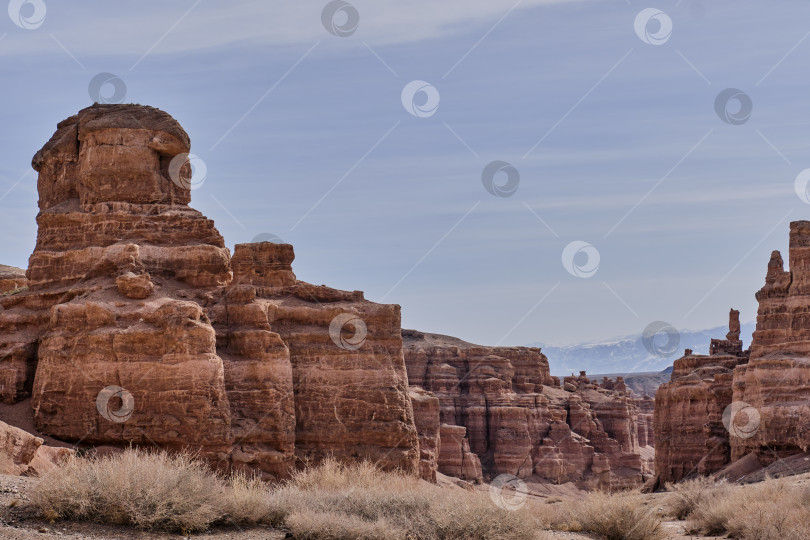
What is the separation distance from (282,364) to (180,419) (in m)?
4.02

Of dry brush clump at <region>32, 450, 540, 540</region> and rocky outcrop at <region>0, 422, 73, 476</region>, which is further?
rocky outcrop at <region>0, 422, 73, 476</region>

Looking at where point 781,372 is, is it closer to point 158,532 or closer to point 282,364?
point 282,364

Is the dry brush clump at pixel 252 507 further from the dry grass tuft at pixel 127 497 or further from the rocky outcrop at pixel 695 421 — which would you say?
the rocky outcrop at pixel 695 421

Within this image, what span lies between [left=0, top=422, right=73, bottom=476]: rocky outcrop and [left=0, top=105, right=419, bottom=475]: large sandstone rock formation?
154 inches

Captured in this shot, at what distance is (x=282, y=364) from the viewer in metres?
34.8

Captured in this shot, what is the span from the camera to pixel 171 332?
32.0 m

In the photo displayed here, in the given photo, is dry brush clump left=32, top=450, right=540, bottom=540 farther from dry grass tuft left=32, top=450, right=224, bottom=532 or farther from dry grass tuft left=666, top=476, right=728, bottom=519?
dry grass tuft left=666, top=476, right=728, bottom=519

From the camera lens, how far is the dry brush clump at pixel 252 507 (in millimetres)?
21891

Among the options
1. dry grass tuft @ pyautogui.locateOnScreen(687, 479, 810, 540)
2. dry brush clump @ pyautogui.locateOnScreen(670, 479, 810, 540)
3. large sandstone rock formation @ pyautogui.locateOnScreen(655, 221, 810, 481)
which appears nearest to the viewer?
dry grass tuft @ pyautogui.locateOnScreen(687, 479, 810, 540)

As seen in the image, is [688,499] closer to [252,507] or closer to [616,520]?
[616,520]

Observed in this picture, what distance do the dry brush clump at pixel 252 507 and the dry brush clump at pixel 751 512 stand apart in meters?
5.19

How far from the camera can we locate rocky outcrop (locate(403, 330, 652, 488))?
92250mm

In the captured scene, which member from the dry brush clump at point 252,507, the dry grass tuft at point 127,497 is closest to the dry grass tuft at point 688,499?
the dry brush clump at point 252,507

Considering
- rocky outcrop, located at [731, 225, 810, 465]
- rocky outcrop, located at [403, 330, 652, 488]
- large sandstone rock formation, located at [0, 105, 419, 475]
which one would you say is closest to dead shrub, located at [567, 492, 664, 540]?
large sandstone rock formation, located at [0, 105, 419, 475]
